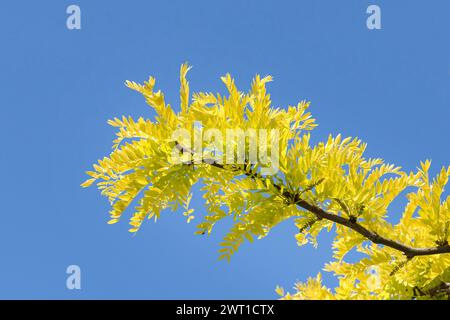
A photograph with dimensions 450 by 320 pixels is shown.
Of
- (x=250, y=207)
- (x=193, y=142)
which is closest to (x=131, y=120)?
(x=193, y=142)

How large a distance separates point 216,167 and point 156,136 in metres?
0.45

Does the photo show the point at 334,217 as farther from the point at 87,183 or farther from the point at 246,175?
the point at 87,183

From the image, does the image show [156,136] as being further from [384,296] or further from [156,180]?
[384,296]

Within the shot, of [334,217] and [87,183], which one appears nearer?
[87,183]

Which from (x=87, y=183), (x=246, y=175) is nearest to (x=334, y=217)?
(x=246, y=175)

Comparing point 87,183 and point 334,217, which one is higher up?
point 87,183

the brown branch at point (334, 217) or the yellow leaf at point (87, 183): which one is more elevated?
the yellow leaf at point (87, 183)

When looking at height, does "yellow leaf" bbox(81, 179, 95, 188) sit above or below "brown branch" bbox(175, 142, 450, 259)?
above

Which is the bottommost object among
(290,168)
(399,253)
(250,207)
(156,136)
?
(399,253)

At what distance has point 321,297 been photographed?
5.82 metres

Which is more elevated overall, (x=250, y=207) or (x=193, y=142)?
(x=193, y=142)
